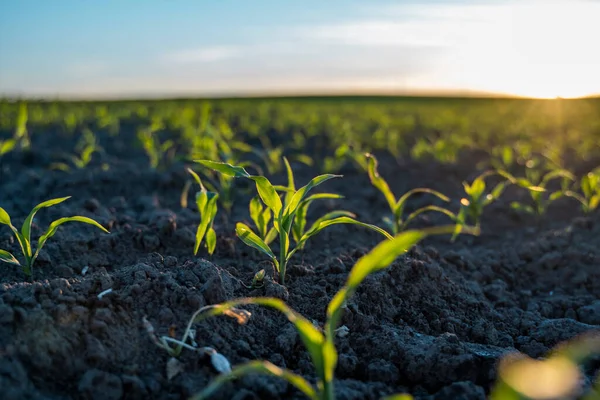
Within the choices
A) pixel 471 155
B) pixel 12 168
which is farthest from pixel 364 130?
pixel 12 168

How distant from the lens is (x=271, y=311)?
6.97ft

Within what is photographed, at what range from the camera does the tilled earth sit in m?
1.70

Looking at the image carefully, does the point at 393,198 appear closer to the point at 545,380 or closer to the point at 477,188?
the point at 477,188

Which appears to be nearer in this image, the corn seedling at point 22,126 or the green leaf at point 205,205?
the green leaf at point 205,205

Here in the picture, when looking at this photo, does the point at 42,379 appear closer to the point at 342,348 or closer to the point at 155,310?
the point at 155,310

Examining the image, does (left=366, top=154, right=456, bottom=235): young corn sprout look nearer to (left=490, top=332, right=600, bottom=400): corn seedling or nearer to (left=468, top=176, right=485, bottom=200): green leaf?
(left=468, top=176, right=485, bottom=200): green leaf

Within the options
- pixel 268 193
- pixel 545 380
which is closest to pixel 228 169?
pixel 268 193

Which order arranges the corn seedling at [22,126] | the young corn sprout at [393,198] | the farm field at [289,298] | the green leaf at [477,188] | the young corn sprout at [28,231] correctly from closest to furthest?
the farm field at [289,298]
the young corn sprout at [28,231]
the young corn sprout at [393,198]
the green leaf at [477,188]
the corn seedling at [22,126]

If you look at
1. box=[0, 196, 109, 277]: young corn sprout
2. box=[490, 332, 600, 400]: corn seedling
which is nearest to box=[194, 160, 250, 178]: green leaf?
box=[0, 196, 109, 277]: young corn sprout

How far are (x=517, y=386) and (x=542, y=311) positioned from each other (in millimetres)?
1815

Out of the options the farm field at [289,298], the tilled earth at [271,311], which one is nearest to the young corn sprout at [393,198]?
the farm field at [289,298]

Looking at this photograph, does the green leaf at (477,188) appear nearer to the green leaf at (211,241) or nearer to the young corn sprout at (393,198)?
the young corn sprout at (393,198)

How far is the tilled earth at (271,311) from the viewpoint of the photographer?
66.9 inches

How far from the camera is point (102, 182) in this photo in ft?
15.6
